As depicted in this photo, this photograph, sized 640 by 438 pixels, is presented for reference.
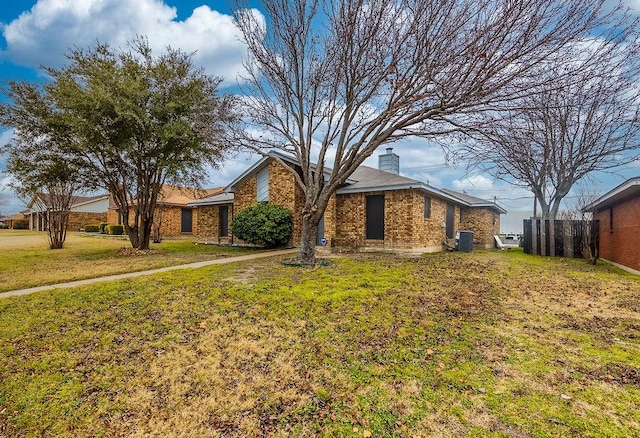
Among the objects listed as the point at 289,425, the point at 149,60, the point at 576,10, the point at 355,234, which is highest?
the point at 149,60

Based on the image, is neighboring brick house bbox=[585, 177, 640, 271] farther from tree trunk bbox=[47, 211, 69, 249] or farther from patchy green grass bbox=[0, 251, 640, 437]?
tree trunk bbox=[47, 211, 69, 249]

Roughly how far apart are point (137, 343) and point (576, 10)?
9.53 meters

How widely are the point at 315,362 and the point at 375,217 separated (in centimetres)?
1017

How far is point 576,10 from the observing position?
6441 millimetres

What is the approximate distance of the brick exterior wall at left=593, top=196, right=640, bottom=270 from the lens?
1024 cm

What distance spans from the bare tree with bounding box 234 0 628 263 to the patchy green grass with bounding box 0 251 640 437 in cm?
450

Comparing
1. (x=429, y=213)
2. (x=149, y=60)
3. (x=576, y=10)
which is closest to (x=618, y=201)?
(x=429, y=213)

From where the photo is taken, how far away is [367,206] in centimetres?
1380

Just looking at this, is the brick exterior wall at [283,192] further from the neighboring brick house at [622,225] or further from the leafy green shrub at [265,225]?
the neighboring brick house at [622,225]

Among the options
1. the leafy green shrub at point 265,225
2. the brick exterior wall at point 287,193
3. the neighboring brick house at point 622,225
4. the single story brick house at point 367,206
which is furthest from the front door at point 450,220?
the leafy green shrub at point 265,225

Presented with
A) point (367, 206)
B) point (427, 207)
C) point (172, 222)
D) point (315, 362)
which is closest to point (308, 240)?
point (367, 206)

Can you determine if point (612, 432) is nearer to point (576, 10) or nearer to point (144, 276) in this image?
point (576, 10)

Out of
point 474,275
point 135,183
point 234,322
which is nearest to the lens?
point 234,322

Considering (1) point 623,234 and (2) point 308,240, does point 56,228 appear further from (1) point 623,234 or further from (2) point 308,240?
(1) point 623,234
